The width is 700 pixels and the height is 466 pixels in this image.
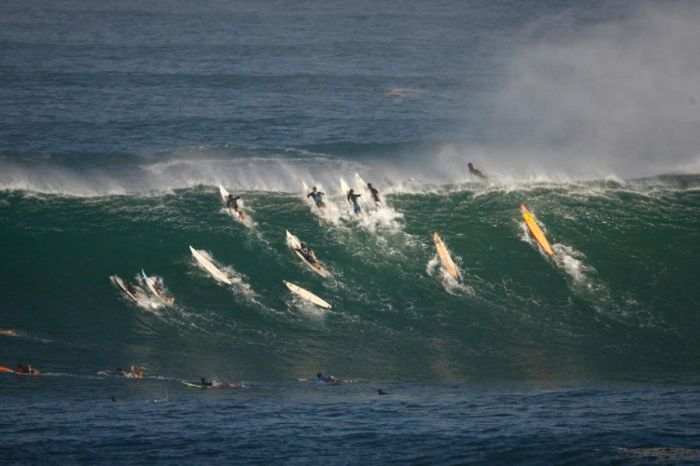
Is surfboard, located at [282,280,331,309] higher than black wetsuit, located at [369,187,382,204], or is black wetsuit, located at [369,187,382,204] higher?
black wetsuit, located at [369,187,382,204]

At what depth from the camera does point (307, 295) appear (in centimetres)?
4466

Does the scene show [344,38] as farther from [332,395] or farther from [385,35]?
[332,395]

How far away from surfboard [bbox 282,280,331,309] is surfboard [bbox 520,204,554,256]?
1044cm

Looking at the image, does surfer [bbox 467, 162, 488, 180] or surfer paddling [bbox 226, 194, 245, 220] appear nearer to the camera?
surfer paddling [bbox 226, 194, 245, 220]

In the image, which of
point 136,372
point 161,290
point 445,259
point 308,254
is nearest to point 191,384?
point 136,372

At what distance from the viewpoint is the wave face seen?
40469 mm

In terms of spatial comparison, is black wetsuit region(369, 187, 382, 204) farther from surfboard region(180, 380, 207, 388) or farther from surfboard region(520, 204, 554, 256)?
surfboard region(180, 380, 207, 388)

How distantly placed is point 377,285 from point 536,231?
820 centimetres

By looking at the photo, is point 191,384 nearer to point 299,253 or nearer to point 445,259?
point 299,253

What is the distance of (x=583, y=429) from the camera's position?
34.1 m

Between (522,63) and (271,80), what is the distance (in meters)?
22.2

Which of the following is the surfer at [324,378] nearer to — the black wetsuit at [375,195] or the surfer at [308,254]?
the surfer at [308,254]

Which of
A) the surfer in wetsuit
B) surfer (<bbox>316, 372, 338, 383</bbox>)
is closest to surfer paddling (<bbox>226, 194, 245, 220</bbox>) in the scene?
the surfer in wetsuit

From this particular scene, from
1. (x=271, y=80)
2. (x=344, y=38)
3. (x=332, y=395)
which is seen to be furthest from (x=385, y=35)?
(x=332, y=395)
